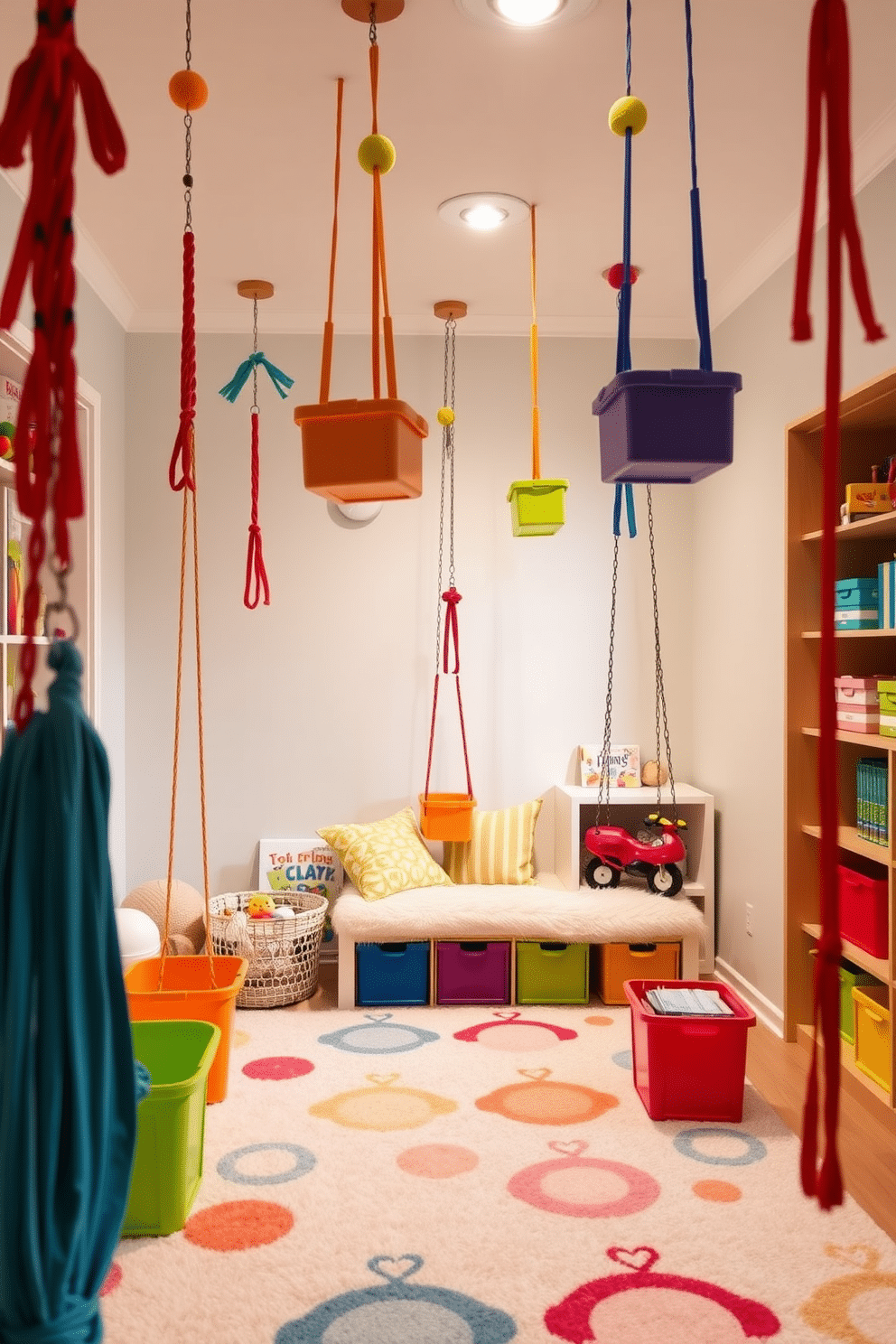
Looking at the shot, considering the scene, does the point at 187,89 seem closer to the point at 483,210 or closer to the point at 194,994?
the point at 483,210

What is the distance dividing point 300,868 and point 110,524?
60.4 inches

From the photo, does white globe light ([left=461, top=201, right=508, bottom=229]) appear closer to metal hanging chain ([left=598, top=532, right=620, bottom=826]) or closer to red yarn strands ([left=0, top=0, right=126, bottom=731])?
metal hanging chain ([left=598, top=532, right=620, bottom=826])

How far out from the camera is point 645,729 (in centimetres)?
455

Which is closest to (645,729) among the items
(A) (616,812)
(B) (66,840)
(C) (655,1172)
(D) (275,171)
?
(A) (616,812)

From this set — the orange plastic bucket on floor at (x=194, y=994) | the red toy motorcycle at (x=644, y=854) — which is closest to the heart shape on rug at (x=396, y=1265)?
the orange plastic bucket on floor at (x=194, y=994)

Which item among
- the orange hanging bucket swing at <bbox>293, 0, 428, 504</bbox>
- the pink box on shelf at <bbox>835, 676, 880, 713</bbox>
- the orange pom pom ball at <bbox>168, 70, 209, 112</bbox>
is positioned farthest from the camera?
the pink box on shelf at <bbox>835, 676, 880, 713</bbox>

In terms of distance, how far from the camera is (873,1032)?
3.01 meters

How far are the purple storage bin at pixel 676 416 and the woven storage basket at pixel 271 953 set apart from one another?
110 inches

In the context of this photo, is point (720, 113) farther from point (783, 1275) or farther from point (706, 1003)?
point (783, 1275)

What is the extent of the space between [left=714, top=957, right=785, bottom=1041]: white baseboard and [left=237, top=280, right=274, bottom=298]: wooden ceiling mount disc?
2.96m

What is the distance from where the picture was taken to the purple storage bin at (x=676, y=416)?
146 centimetres

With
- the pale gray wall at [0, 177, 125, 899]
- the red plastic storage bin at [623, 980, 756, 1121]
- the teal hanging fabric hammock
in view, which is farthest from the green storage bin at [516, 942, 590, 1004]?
the teal hanging fabric hammock

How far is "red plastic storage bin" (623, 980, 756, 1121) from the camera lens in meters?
2.84

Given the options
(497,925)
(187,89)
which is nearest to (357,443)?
(187,89)
